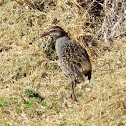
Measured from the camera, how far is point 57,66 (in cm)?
716

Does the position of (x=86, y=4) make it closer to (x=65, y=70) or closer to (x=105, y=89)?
(x=65, y=70)

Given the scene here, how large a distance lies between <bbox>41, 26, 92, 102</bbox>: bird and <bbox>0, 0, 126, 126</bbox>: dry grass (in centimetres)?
29

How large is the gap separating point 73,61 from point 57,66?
835 mm

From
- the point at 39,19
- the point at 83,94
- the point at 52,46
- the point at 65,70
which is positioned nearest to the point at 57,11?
the point at 39,19

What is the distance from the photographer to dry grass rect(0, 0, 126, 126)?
17.7 feet

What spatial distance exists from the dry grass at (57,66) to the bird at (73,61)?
288mm

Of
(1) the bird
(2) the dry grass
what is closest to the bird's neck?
(1) the bird

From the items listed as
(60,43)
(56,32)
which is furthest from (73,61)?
(56,32)

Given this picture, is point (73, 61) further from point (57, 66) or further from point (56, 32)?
point (56, 32)

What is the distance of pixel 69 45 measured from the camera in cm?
681

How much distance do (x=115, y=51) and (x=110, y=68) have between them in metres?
0.70

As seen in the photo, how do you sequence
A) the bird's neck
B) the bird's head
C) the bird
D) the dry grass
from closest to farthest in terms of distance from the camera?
the dry grass
the bird
the bird's neck
the bird's head

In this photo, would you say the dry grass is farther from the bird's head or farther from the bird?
the bird's head

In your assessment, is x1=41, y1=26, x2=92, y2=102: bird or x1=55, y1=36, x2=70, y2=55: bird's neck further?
x1=55, y1=36, x2=70, y2=55: bird's neck
